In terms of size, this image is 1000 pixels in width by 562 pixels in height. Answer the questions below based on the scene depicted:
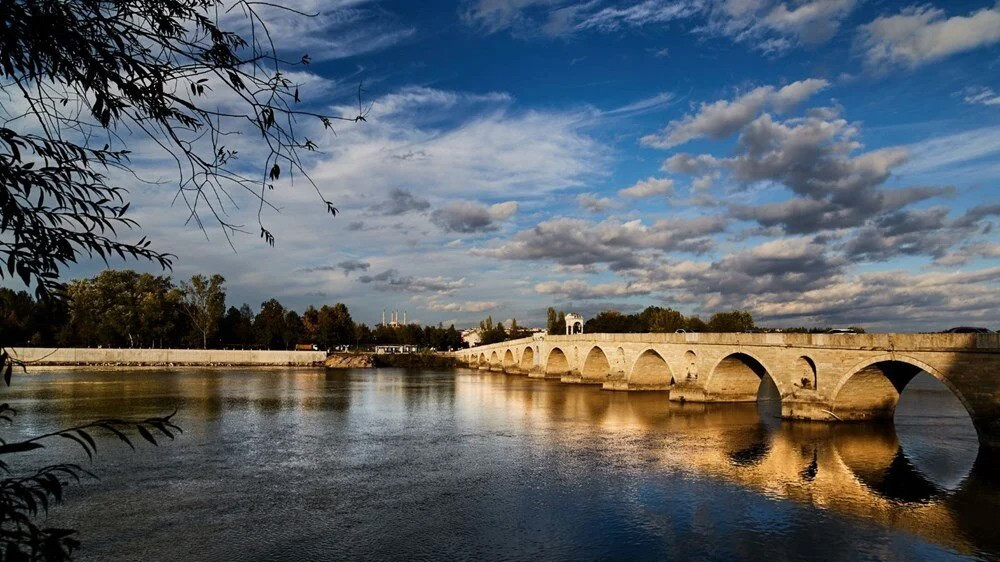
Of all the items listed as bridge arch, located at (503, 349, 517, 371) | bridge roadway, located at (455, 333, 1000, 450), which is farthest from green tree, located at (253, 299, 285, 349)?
bridge roadway, located at (455, 333, 1000, 450)

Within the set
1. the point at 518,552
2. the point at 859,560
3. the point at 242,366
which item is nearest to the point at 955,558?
the point at 859,560

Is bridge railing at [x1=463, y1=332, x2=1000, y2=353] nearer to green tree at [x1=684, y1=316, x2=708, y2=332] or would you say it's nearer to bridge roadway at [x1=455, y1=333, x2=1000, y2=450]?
bridge roadway at [x1=455, y1=333, x2=1000, y2=450]

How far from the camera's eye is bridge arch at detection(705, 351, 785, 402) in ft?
125

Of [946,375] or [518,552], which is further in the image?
[946,375]

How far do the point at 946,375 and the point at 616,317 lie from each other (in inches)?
3766

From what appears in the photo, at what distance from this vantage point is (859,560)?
12750 mm

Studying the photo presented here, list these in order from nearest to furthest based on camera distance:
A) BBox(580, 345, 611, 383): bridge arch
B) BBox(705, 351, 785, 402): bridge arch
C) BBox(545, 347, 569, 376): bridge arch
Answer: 1. BBox(705, 351, 785, 402): bridge arch
2. BBox(580, 345, 611, 383): bridge arch
3. BBox(545, 347, 569, 376): bridge arch

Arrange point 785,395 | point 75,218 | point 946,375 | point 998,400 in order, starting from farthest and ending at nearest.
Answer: point 785,395 < point 946,375 < point 998,400 < point 75,218

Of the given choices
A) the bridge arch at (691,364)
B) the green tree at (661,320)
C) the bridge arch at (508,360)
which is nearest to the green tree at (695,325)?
the green tree at (661,320)

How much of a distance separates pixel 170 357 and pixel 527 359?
5400 centimetres

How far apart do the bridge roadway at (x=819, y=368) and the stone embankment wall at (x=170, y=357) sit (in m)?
65.1

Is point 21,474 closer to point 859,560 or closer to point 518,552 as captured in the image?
point 518,552

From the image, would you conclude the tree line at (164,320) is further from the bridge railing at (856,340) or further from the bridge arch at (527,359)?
the bridge railing at (856,340)

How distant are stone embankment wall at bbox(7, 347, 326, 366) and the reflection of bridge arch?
8767 cm
